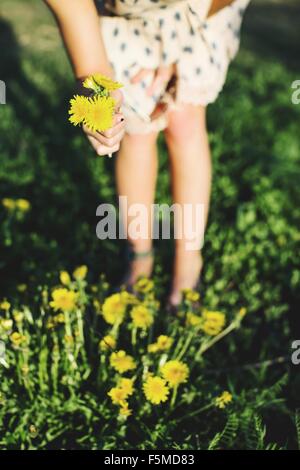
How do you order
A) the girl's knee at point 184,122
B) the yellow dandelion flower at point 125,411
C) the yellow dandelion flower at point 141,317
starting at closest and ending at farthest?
the yellow dandelion flower at point 125,411, the yellow dandelion flower at point 141,317, the girl's knee at point 184,122

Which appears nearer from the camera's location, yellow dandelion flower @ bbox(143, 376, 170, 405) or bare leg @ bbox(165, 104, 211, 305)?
yellow dandelion flower @ bbox(143, 376, 170, 405)

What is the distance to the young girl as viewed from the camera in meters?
1.43

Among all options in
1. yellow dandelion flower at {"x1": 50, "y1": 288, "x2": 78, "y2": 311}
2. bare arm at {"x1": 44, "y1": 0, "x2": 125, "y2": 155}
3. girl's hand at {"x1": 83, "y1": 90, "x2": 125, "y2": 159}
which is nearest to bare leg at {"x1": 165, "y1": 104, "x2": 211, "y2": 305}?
bare arm at {"x1": 44, "y1": 0, "x2": 125, "y2": 155}

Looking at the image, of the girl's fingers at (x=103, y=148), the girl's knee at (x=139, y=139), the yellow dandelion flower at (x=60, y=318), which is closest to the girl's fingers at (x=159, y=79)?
the girl's knee at (x=139, y=139)

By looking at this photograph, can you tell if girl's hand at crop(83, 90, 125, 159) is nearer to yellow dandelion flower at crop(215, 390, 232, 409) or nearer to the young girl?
the young girl

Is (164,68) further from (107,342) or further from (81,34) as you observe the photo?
(107,342)

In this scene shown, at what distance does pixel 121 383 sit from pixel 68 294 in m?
0.21

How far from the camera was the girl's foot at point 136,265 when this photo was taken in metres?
1.75

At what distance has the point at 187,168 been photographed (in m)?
1.63

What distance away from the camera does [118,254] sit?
193 cm

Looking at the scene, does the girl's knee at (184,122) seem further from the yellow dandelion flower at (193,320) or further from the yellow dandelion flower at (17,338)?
the yellow dandelion flower at (17,338)

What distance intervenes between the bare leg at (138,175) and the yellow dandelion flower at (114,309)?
39 centimetres

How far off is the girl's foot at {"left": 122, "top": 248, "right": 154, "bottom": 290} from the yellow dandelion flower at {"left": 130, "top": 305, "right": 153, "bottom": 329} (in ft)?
1.28
